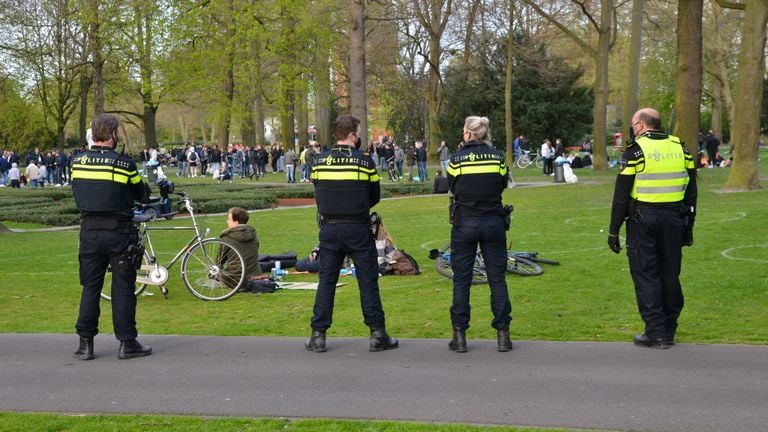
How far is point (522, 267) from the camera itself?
1145 centimetres

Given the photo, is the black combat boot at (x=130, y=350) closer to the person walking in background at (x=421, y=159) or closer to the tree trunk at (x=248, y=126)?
the person walking in background at (x=421, y=159)

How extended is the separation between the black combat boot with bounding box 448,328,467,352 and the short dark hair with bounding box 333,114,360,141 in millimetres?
1848

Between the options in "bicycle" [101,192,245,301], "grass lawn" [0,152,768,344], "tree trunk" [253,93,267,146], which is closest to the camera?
"grass lawn" [0,152,768,344]

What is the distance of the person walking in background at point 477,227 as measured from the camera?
24.5 feet

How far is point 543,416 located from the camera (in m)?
5.70

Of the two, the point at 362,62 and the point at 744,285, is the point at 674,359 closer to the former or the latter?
the point at 744,285

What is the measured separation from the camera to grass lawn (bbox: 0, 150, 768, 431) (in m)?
7.98

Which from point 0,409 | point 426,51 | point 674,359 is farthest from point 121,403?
point 426,51

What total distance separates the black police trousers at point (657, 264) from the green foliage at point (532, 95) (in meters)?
43.9

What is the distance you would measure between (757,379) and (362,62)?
43.2 ft

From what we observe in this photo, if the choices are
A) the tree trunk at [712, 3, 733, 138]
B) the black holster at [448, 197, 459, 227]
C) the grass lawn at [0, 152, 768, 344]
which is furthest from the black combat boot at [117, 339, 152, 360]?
the tree trunk at [712, 3, 733, 138]

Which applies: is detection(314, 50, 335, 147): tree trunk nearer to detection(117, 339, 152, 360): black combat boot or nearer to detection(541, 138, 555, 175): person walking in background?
detection(541, 138, 555, 175): person walking in background

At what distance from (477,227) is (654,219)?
4.70ft

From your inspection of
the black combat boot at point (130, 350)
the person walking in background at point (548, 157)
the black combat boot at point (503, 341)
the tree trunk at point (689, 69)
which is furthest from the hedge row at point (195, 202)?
the black combat boot at point (503, 341)
